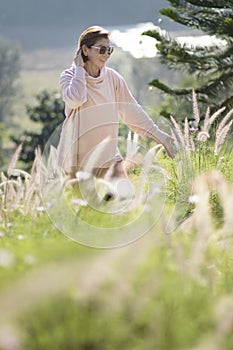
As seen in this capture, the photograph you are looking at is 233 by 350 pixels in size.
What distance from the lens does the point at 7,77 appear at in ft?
153

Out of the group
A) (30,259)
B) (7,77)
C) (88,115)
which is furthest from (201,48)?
(7,77)

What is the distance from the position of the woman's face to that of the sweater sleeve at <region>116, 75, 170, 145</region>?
0.65 feet

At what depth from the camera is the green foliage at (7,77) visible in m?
45.6

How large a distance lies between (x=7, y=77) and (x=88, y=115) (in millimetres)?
43572

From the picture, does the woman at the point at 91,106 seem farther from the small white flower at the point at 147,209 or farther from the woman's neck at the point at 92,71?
the small white flower at the point at 147,209

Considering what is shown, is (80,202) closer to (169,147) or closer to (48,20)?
(169,147)

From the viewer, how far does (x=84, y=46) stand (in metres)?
3.86

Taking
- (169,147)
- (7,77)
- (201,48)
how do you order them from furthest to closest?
1. (7,77)
2. (201,48)
3. (169,147)

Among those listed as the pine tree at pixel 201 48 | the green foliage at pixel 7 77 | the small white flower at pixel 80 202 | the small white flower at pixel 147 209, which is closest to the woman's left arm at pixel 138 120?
the small white flower at pixel 80 202

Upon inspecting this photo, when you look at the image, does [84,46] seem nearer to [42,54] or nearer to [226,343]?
[226,343]

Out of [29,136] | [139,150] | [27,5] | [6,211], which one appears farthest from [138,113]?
[27,5]

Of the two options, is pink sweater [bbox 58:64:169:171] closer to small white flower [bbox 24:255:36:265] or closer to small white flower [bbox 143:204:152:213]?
small white flower [bbox 143:204:152:213]

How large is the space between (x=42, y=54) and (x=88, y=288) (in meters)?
48.7

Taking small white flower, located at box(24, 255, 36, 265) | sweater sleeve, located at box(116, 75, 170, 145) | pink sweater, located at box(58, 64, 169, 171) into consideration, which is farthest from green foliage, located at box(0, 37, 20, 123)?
small white flower, located at box(24, 255, 36, 265)
